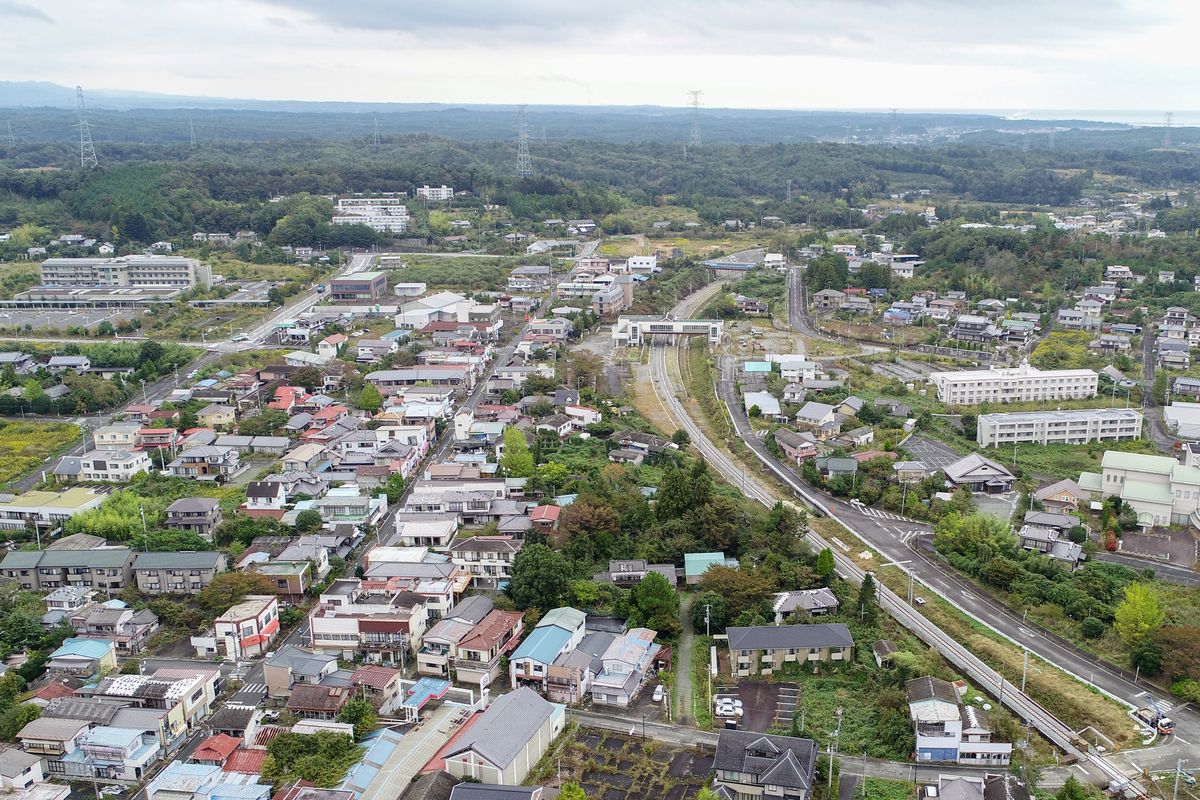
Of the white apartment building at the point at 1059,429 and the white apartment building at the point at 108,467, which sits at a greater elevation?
the white apartment building at the point at 1059,429

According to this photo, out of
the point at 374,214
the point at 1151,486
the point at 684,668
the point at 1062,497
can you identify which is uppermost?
the point at 374,214

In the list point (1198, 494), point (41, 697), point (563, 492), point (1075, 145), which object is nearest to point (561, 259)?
point (563, 492)

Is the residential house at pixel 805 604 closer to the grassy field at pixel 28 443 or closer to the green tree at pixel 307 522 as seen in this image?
the green tree at pixel 307 522

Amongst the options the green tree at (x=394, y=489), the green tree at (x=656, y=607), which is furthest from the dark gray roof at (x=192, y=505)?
the green tree at (x=656, y=607)

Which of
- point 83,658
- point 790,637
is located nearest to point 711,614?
point 790,637

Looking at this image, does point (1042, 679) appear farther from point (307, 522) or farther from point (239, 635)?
point (307, 522)

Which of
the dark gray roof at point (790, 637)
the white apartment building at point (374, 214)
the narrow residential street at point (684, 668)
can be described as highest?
the white apartment building at point (374, 214)
